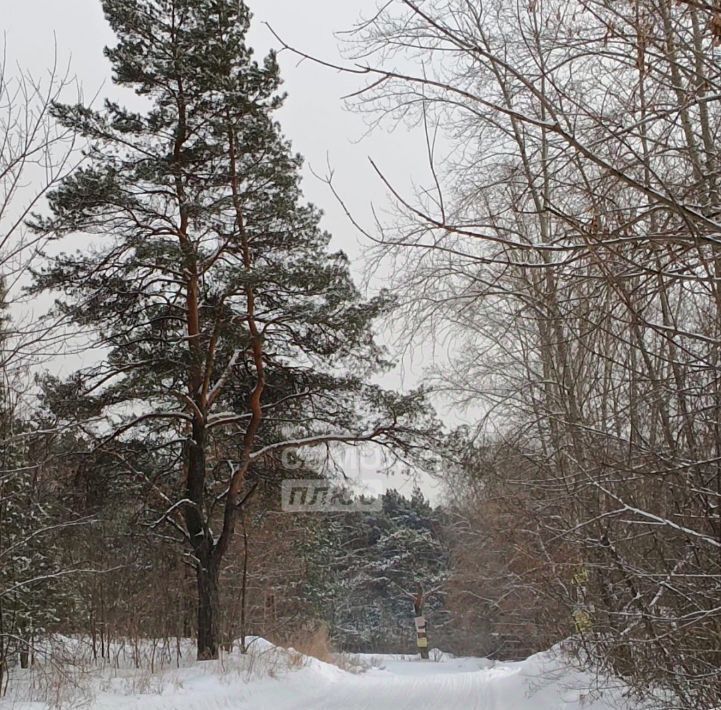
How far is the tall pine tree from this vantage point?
447 inches

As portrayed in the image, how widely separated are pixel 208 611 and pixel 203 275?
17.1 feet

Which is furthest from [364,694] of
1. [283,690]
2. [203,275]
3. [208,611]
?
[203,275]

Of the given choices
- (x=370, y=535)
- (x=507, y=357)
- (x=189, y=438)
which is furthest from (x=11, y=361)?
(x=370, y=535)

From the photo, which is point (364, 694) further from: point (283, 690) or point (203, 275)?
point (203, 275)

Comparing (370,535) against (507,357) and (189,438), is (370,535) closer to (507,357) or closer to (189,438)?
(189,438)

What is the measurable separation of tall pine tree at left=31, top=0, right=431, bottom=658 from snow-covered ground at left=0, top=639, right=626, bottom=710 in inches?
55.4

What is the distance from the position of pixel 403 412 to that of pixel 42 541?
5773mm

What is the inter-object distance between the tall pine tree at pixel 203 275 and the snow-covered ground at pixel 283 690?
4.62ft

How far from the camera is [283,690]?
10.5 metres

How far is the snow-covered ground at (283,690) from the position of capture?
748 centimetres

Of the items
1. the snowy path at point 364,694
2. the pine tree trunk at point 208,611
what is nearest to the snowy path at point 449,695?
the snowy path at point 364,694

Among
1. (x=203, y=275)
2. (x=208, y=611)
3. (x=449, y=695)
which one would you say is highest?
(x=203, y=275)

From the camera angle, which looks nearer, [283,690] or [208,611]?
[283,690]

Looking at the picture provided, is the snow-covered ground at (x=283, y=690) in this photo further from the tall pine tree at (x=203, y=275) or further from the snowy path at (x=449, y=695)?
the tall pine tree at (x=203, y=275)
